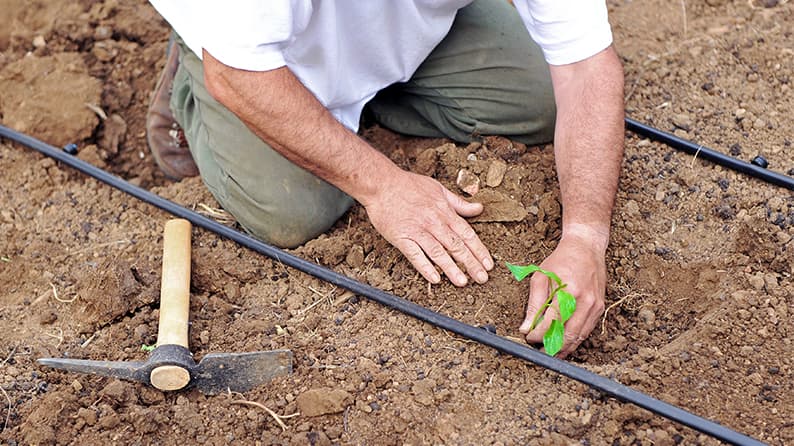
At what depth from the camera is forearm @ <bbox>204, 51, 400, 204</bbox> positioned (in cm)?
231

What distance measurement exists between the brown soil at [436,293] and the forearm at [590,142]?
0.53ft

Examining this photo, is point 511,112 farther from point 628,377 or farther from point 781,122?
point 628,377

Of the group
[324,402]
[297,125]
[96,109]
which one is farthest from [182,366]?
[96,109]

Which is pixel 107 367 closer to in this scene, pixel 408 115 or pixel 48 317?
pixel 48 317

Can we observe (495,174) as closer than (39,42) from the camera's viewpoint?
Yes

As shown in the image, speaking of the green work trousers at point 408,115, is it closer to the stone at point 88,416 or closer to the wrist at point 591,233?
the wrist at point 591,233

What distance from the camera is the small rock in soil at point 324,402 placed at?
217cm

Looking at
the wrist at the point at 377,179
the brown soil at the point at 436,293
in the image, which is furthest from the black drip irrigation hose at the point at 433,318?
the wrist at the point at 377,179

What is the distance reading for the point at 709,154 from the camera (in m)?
2.87

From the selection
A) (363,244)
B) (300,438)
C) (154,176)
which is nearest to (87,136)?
(154,176)

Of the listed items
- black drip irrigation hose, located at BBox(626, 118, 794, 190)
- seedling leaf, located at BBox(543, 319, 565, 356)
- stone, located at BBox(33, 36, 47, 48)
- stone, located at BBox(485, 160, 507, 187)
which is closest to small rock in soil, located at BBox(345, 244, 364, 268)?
stone, located at BBox(485, 160, 507, 187)

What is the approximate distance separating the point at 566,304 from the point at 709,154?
106 centimetres

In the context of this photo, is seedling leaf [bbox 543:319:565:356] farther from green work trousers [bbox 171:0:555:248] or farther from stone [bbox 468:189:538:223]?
green work trousers [bbox 171:0:555:248]

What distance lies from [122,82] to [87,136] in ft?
1.10
